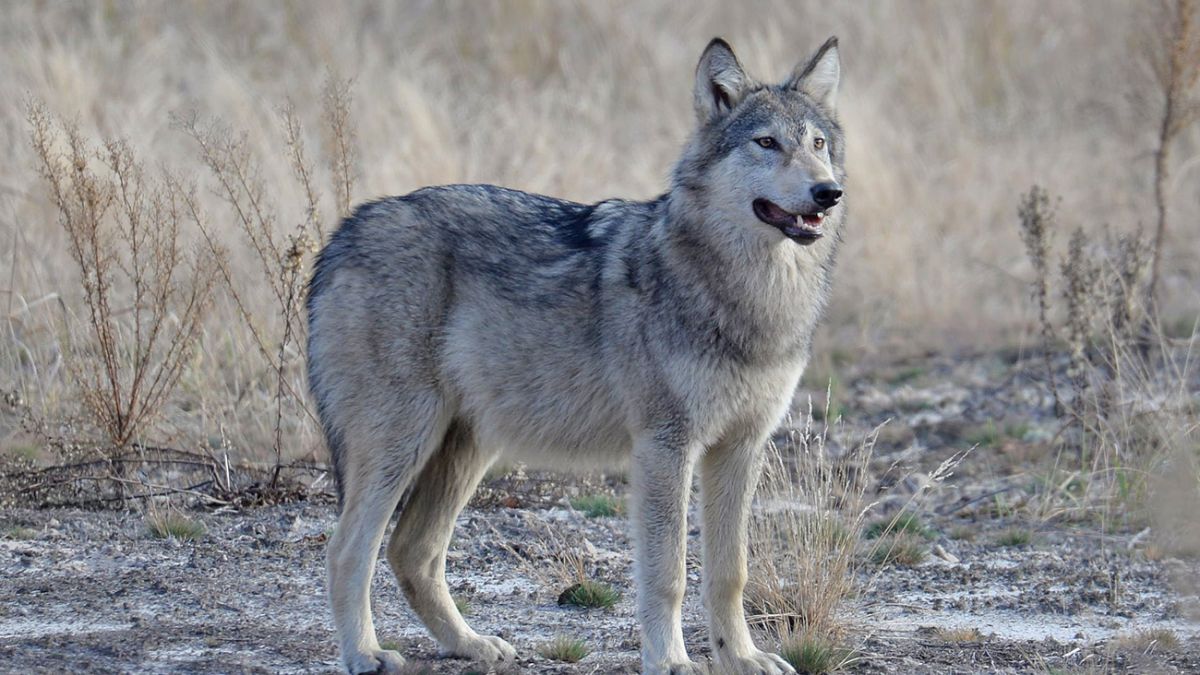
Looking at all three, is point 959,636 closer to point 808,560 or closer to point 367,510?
point 808,560

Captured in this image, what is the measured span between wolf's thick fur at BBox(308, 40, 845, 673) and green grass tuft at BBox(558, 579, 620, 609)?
76 cm

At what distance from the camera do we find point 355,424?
530 cm

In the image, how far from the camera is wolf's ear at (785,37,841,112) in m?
5.45

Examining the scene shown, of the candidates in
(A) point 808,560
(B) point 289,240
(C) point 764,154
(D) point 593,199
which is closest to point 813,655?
(A) point 808,560

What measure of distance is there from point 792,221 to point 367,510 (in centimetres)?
187

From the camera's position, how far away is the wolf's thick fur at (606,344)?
5.02 meters

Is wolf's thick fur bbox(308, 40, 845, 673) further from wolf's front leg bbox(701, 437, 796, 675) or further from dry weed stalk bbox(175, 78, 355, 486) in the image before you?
dry weed stalk bbox(175, 78, 355, 486)

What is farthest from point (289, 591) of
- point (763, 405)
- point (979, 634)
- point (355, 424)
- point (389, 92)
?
point (389, 92)

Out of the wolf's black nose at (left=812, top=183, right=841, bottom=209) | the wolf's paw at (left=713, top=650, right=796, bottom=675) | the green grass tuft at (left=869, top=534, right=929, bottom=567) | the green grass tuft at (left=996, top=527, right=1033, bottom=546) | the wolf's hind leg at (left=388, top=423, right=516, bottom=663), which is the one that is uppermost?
the wolf's black nose at (left=812, top=183, right=841, bottom=209)

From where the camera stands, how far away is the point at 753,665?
5078 millimetres

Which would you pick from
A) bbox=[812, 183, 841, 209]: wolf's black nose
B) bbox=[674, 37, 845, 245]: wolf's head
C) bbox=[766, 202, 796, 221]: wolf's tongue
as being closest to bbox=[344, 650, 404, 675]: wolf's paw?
bbox=[674, 37, 845, 245]: wolf's head

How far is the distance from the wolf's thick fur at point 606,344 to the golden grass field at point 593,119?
96.5 inches

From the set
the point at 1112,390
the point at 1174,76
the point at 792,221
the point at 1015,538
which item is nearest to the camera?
the point at 792,221

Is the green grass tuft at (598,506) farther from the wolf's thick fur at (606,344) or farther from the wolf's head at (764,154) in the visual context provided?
the wolf's head at (764,154)
